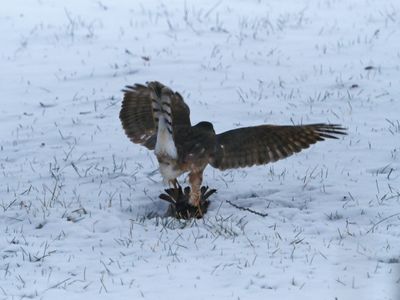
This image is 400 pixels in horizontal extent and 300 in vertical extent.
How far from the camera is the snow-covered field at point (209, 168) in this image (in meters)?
6.28

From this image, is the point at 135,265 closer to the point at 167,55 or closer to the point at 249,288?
the point at 249,288

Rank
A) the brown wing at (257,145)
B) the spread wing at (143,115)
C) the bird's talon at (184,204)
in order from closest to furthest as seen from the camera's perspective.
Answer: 1. the bird's talon at (184,204)
2. the brown wing at (257,145)
3. the spread wing at (143,115)

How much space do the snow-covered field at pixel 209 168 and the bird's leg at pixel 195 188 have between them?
0.32 metres

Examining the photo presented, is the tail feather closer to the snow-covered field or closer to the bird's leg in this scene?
Result: the bird's leg

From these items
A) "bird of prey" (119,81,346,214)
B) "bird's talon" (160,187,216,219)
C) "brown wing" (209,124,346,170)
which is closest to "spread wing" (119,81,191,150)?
"bird of prey" (119,81,346,214)

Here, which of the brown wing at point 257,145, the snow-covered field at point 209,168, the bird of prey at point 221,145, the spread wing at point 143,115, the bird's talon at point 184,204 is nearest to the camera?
the snow-covered field at point 209,168

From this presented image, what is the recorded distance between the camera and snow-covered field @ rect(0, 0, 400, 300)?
6.28m

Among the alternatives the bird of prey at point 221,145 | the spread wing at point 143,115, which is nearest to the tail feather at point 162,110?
the bird of prey at point 221,145

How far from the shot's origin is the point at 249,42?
580 inches

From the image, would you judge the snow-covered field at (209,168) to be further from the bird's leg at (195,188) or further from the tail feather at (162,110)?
the tail feather at (162,110)

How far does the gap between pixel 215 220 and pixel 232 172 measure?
5.15 ft


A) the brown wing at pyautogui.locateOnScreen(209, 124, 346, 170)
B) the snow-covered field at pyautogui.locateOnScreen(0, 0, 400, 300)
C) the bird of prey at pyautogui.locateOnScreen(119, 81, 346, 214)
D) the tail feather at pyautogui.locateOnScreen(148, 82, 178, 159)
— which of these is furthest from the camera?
the brown wing at pyautogui.locateOnScreen(209, 124, 346, 170)

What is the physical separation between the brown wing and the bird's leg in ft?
0.65

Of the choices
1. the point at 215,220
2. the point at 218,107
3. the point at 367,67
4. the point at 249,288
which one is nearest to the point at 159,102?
the point at 215,220
